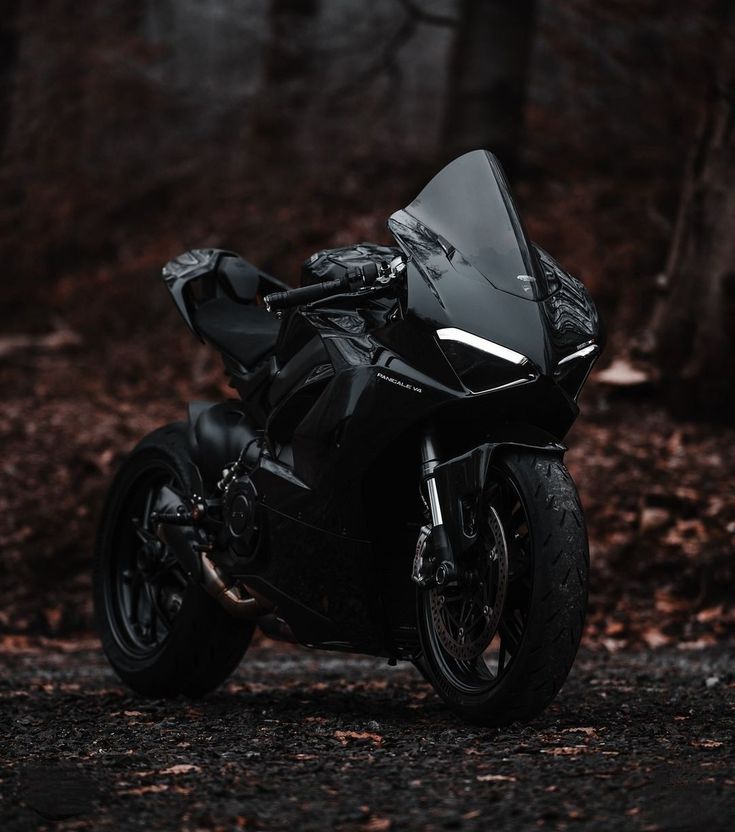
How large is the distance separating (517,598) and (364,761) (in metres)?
0.66

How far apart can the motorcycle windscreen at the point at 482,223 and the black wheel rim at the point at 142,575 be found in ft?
5.49

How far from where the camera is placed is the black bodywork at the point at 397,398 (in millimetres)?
3889

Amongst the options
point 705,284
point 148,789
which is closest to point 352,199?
point 705,284

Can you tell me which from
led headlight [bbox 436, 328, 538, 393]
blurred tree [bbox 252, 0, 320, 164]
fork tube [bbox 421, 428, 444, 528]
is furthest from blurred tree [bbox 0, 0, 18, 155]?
led headlight [bbox 436, 328, 538, 393]

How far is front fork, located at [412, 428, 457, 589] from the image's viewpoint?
3869 millimetres

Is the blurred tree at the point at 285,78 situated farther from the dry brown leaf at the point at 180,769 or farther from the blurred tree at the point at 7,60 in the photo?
the dry brown leaf at the point at 180,769

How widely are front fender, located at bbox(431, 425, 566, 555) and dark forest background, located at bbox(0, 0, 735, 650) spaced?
3473 millimetres

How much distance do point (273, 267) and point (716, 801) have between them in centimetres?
1133

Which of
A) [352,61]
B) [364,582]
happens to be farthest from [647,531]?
[352,61]

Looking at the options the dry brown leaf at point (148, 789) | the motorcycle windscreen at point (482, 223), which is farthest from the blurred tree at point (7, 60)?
the dry brown leaf at point (148, 789)

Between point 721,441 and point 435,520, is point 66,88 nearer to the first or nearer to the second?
point 721,441

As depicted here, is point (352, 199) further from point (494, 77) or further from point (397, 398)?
point (397, 398)

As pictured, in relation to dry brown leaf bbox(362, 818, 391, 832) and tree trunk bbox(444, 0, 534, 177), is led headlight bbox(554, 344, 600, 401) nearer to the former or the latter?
dry brown leaf bbox(362, 818, 391, 832)

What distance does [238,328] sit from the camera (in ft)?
17.3
